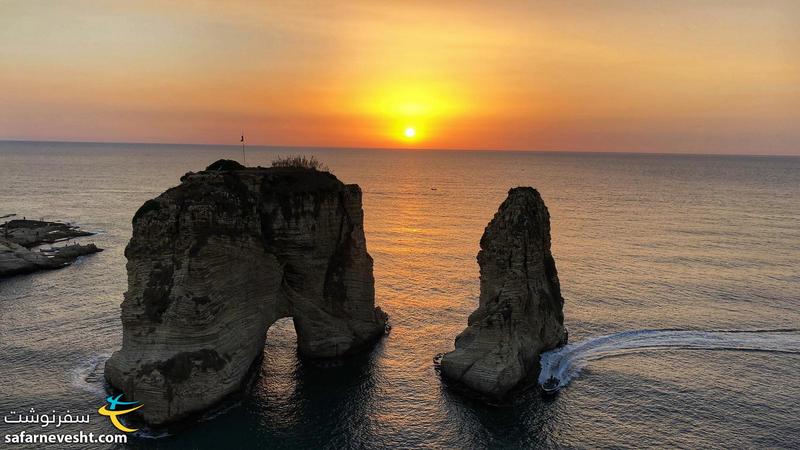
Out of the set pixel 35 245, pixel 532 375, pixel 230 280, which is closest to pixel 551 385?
pixel 532 375

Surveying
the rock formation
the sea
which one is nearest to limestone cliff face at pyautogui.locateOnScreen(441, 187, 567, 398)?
the sea

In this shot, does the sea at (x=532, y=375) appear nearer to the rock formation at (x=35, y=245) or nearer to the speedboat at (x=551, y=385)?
the speedboat at (x=551, y=385)

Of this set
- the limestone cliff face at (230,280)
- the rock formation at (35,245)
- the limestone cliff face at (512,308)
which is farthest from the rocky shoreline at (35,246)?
the limestone cliff face at (512,308)

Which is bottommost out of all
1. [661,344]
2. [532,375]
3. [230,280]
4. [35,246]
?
[35,246]

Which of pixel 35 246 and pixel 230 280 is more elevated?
pixel 230 280

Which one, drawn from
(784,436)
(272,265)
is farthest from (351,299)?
(784,436)

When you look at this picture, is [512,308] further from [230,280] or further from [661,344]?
[230,280]
